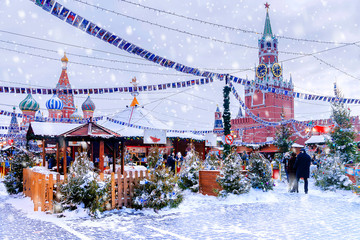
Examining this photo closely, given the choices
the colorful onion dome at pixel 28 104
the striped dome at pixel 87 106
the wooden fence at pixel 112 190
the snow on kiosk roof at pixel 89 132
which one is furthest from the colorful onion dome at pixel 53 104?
the wooden fence at pixel 112 190

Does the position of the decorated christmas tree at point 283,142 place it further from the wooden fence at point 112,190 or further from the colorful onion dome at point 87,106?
the colorful onion dome at point 87,106

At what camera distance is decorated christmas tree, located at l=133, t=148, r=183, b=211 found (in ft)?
28.6

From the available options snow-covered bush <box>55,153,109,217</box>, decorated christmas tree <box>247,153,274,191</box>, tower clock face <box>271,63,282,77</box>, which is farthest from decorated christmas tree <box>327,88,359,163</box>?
tower clock face <box>271,63,282,77</box>

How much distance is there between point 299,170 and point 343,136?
26.0 ft

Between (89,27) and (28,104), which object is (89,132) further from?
(28,104)

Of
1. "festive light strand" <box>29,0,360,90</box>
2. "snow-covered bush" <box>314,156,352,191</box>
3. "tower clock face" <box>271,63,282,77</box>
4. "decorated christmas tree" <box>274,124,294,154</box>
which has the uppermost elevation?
"tower clock face" <box>271,63,282,77</box>

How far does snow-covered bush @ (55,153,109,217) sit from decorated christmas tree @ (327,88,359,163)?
14.6 m

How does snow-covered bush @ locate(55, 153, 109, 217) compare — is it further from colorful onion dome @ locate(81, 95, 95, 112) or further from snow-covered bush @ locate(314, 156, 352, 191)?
colorful onion dome @ locate(81, 95, 95, 112)

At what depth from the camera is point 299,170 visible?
12.0 meters

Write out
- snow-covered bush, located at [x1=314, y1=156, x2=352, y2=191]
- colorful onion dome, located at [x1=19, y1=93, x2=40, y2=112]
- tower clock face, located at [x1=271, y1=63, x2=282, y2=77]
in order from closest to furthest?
snow-covered bush, located at [x1=314, y1=156, x2=352, y2=191]
colorful onion dome, located at [x1=19, y1=93, x2=40, y2=112]
tower clock face, located at [x1=271, y1=63, x2=282, y2=77]

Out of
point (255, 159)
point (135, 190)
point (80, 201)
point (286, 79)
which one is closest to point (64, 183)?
point (80, 201)

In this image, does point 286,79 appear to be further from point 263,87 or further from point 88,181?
point 88,181

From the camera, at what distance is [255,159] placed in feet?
39.2

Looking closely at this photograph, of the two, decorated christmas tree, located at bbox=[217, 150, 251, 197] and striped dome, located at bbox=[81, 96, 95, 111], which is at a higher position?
striped dome, located at bbox=[81, 96, 95, 111]
